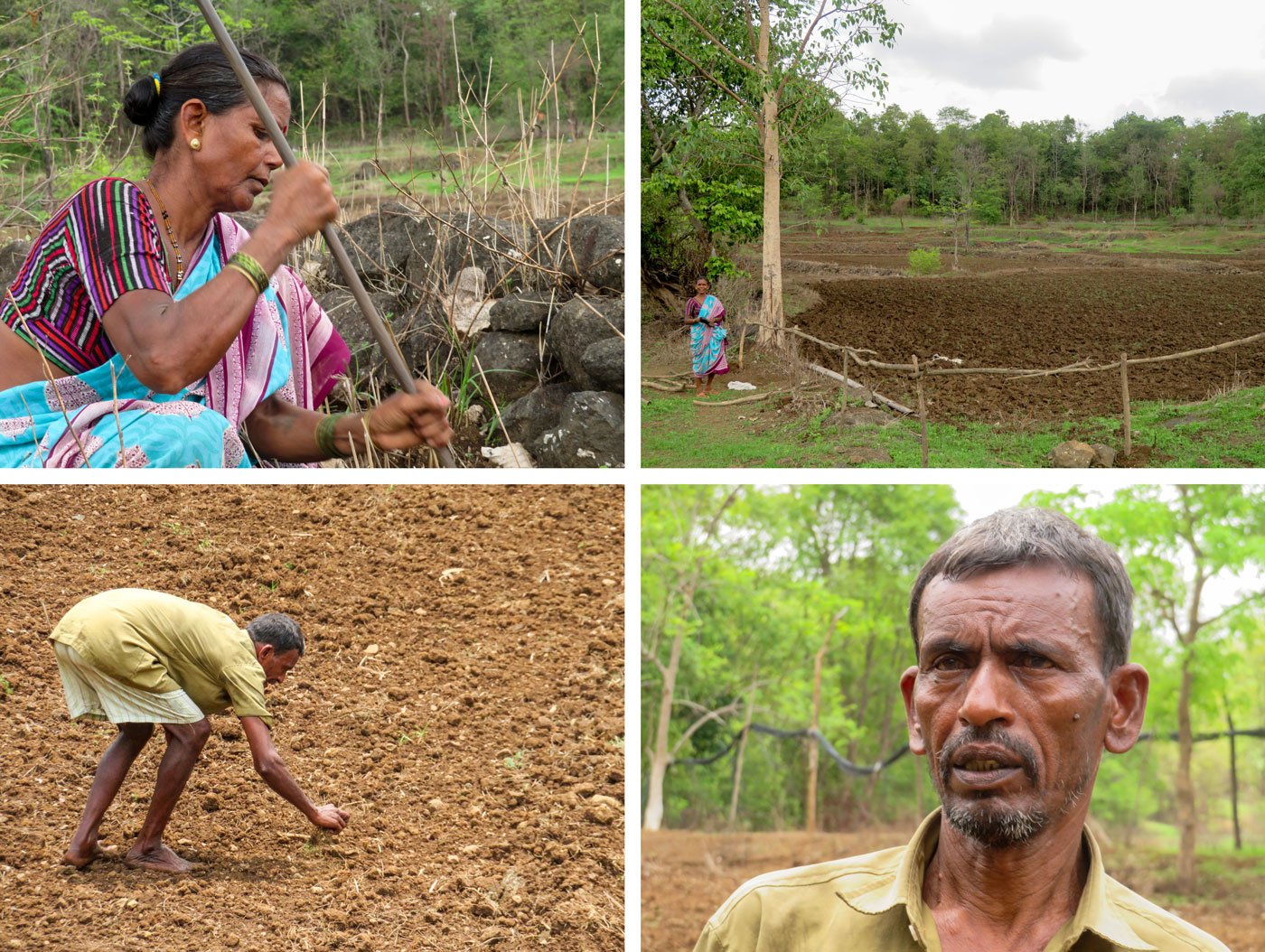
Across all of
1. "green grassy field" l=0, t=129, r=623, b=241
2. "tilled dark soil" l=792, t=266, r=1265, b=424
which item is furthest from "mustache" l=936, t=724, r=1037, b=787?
A: "tilled dark soil" l=792, t=266, r=1265, b=424

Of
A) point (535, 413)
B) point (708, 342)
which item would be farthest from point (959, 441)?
point (535, 413)

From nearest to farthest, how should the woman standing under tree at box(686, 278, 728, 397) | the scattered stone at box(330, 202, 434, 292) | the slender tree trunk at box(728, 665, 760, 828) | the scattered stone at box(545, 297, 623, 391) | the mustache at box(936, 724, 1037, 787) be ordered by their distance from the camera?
the mustache at box(936, 724, 1037, 787) → the scattered stone at box(545, 297, 623, 391) → the scattered stone at box(330, 202, 434, 292) → the slender tree trunk at box(728, 665, 760, 828) → the woman standing under tree at box(686, 278, 728, 397)

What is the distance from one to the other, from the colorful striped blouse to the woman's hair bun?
217mm

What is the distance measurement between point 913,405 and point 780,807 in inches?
198

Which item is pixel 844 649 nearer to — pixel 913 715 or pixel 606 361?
pixel 606 361

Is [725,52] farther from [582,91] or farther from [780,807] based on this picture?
[780,807]

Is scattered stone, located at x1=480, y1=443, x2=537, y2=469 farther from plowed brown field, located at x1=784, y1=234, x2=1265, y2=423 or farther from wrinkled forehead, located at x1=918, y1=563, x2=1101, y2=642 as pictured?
plowed brown field, located at x1=784, y1=234, x2=1265, y2=423

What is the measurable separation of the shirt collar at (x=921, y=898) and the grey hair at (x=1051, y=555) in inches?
12.3

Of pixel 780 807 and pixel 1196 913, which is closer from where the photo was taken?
pixel 1196 913

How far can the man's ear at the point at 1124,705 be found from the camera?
1.61 meters

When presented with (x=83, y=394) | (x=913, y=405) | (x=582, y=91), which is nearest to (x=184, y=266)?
(x=83, y=394)

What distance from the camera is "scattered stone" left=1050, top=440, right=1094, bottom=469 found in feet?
22.8

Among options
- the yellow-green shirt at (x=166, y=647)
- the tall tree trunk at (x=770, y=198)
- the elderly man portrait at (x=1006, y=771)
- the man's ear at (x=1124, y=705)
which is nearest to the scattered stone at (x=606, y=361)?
the yellow-green shirt at (x=166, y=647)

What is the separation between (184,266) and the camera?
2.88 meters
